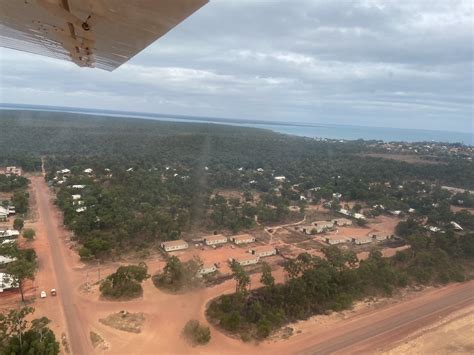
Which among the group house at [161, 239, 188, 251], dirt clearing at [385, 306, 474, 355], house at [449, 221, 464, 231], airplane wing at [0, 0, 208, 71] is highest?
airplane wing at [0, 0, 208, 71]

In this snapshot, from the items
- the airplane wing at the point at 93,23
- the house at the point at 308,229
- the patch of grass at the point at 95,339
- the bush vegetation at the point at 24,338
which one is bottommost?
the patch of grass at the point at 95,339

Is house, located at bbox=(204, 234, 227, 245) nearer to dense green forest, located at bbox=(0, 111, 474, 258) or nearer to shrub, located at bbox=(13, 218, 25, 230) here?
dense green forest, located at bbox=(0, 111, 474, 258)

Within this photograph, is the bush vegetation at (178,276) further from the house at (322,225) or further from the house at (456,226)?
the house at (456,226)

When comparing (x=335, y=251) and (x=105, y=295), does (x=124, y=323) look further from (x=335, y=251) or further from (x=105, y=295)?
(x=335, y=251)

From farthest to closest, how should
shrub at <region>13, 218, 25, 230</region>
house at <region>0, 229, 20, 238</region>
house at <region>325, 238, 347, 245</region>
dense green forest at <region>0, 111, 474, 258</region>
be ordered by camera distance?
house at <region>325, 238, 347, 245</region>
dense green forest at <region>0, 111, 474, 258</region>
shrub at <region>13, 218, 25, 230</region>
house at <region>0, 229, 20, 238</region>

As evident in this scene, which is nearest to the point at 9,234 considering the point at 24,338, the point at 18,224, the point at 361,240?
the point at 18,224

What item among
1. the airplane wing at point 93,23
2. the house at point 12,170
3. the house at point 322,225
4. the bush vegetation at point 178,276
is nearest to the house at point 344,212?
the house at point 322,225

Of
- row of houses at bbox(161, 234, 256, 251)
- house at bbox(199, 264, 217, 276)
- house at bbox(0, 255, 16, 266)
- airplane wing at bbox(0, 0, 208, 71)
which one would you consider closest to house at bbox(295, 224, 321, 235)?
row of houses at bbox(161, 234, 256, 251)
